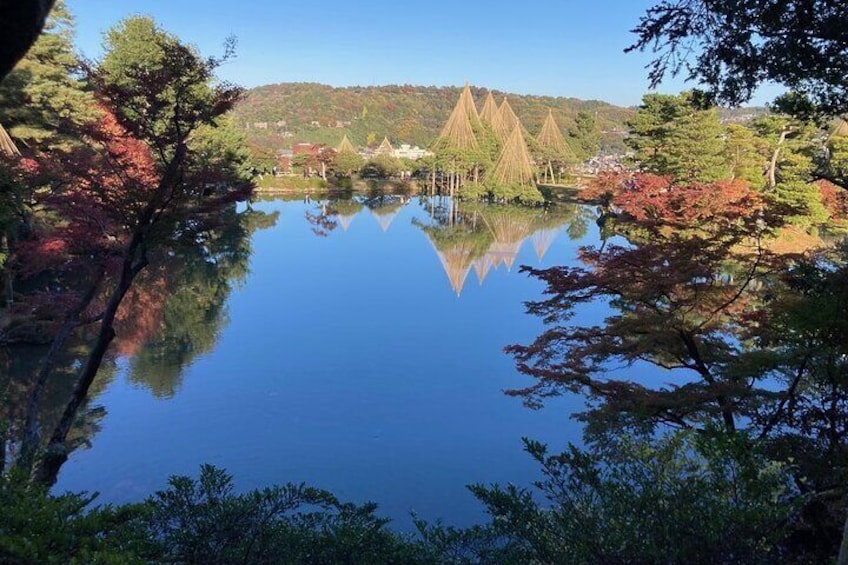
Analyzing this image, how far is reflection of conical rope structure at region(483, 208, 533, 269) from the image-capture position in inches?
719

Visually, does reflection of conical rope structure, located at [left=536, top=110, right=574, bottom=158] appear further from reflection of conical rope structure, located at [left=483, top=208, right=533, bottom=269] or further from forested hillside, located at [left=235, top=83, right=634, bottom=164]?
forested hillside, located at [left=235, top=83, right=634, bottom=164]

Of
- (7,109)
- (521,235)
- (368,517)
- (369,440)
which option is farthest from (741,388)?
(521,235)

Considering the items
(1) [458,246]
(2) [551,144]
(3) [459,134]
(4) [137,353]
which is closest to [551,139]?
(2) [551,144]

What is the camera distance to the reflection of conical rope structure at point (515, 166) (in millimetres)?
31391

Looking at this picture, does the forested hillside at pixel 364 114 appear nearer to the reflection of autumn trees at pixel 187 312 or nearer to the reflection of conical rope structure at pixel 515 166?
the reflection of conical rope structure at pixel 515 166

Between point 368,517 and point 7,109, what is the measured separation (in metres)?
15.3

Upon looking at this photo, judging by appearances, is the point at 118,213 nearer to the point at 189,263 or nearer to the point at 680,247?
the point at 680,247

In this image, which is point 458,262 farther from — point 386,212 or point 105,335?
point 105,335

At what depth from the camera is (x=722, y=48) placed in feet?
10.6

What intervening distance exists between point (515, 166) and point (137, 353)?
84.1ft

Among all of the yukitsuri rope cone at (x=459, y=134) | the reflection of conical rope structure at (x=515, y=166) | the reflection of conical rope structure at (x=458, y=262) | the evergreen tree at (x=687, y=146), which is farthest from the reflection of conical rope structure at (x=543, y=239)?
the yukitsuri rope cone at (x=459, y=134)

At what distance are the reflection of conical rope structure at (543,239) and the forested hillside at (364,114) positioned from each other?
39.3 meters

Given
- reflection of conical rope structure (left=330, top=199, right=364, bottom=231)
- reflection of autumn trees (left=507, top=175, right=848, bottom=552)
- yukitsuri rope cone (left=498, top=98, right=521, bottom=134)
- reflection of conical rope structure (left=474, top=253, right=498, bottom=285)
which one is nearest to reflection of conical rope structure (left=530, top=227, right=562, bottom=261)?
reflection of conical rope structure (left=474, top=253, right=498, bottom=285)

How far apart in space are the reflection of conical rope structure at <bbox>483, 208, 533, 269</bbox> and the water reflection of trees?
782 centimetres
